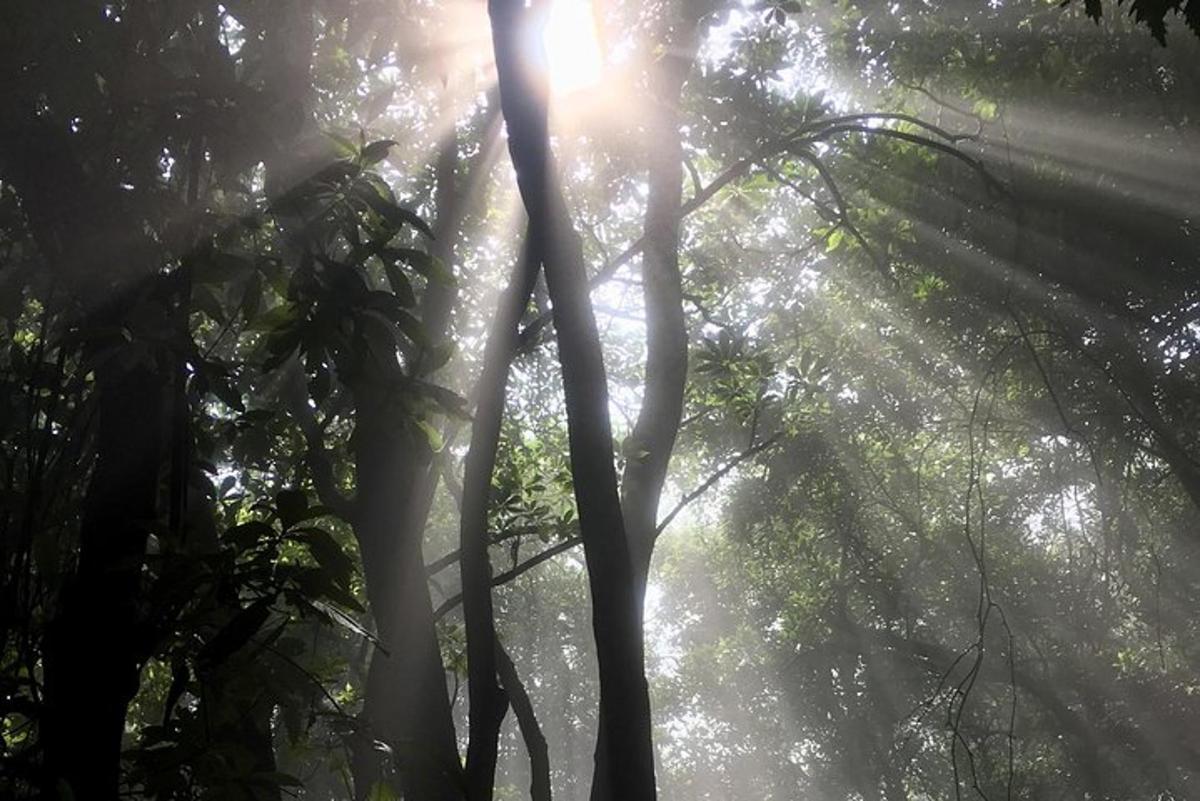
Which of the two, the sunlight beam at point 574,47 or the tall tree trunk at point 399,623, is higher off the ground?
the sunlight beam at point 574,47

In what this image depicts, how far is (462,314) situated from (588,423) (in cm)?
445

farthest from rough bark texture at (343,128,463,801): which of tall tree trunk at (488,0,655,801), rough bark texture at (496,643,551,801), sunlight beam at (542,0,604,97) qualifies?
tall tree trunk at (488,0,655,801)

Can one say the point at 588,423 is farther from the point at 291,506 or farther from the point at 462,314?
the point at 462,314

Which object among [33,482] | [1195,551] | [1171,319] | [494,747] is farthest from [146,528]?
[1195,551]

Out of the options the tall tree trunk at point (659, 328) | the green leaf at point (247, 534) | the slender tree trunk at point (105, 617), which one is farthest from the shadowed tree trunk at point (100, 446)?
the tall tree trunk at point (659, 328)

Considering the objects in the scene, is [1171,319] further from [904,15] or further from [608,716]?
[608,716]

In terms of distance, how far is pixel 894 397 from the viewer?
14.6 meters

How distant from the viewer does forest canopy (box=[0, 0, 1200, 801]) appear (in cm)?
198

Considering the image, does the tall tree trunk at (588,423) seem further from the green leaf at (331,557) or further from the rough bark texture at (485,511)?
the green leaf at (331,557)

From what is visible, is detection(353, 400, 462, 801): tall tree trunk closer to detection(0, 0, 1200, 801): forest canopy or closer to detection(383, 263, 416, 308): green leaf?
detection(0, 0, 1200, 801): forest canopy

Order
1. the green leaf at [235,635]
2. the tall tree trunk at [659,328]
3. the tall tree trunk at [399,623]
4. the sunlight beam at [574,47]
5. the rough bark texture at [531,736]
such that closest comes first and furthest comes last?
the green leaf at [235,635] → the sunlight beam at [574,47] → the tall tree trunk at [399,623] → the rough bark texture at [531,736] → the tall tree trunk at [659,328]

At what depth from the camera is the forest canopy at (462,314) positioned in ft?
6.49

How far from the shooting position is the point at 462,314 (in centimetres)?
593

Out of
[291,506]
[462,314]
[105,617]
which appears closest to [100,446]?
[105,617]
